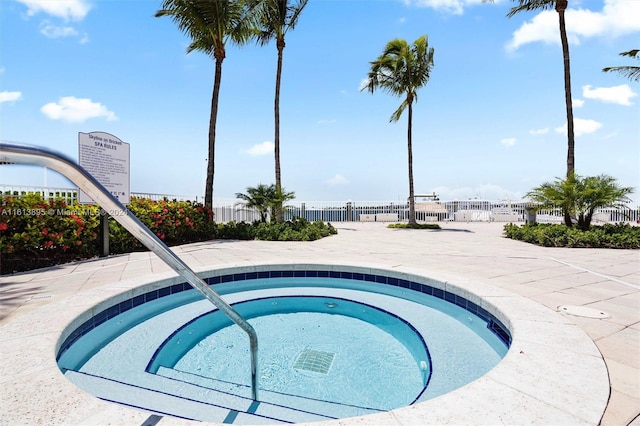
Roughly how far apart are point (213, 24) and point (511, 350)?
11247 millimetres

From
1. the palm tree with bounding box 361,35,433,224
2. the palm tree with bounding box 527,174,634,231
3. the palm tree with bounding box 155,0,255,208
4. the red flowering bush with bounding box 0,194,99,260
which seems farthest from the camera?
the palm tree with bounding box 361,35,433,224

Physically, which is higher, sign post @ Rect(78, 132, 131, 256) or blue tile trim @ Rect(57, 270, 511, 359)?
sign post @ Rect(78, 132, 131, 256)

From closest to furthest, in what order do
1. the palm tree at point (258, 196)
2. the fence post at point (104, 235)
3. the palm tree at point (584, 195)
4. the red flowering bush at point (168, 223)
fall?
1. the fence post at point (104, 235)
2. the red flowering bush at point (168, 223)
3. the palm tree at point (584, 195)
4. the palm tree at point (258, 196)

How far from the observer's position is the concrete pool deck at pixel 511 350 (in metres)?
1.37

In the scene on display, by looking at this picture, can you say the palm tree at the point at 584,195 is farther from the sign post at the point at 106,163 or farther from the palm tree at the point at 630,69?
the sign post at the point at 106,163

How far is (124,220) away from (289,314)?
2.82 metres

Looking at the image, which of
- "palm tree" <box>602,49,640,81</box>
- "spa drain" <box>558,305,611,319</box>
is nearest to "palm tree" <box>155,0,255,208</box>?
"spa drain" <box>558,305,611,319</box>

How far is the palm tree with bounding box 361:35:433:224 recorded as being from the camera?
1373 centimetres

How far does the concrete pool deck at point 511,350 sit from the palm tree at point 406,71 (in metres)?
10.4

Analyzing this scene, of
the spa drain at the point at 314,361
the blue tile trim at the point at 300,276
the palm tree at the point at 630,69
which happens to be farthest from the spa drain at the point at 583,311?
the palm tree at the point at 630,69

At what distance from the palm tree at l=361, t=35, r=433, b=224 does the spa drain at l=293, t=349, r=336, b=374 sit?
1215 centimetres

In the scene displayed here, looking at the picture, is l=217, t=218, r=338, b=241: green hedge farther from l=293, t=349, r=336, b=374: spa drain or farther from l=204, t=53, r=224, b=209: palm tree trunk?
l=293, t=349, r=336, b=374: spa drain

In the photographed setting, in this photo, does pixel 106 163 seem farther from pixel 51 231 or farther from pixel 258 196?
pixel 258 196

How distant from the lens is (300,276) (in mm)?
5035
